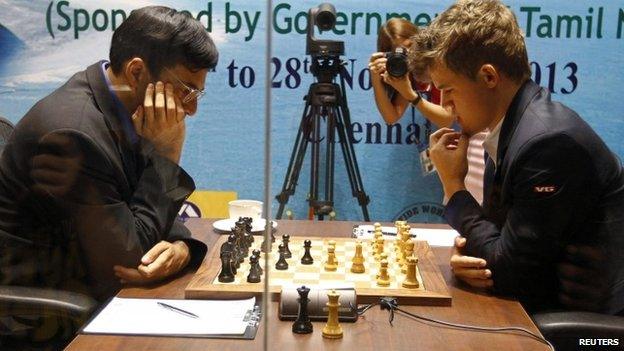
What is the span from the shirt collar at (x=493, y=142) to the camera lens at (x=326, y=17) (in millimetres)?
1003

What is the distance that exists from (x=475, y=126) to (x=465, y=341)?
52 centimetres

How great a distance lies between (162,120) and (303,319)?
432mm

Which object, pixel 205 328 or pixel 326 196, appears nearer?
pixel 205 328

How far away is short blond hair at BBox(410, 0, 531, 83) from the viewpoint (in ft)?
4.81

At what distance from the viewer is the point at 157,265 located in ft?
4.62

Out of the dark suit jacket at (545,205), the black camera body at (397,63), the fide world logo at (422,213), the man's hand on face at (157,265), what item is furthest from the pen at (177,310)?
the black camera body at (397,63)

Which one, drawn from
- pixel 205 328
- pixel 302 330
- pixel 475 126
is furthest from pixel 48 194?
pixel 475 126

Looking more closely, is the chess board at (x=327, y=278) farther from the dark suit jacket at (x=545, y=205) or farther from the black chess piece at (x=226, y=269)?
the dark suit jacket at (x=545, y=205)

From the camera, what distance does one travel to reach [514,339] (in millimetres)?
1184

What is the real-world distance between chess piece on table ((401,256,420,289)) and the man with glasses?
449 mm

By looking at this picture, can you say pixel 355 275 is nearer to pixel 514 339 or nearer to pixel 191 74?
pixel 514 339

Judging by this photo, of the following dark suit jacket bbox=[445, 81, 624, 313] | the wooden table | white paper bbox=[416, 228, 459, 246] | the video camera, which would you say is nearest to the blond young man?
dark suit jacket bbox=[445, 81, 624, 313]

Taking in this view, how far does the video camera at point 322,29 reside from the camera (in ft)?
7.61

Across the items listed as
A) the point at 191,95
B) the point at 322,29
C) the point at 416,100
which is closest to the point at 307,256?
the point at 191,95
